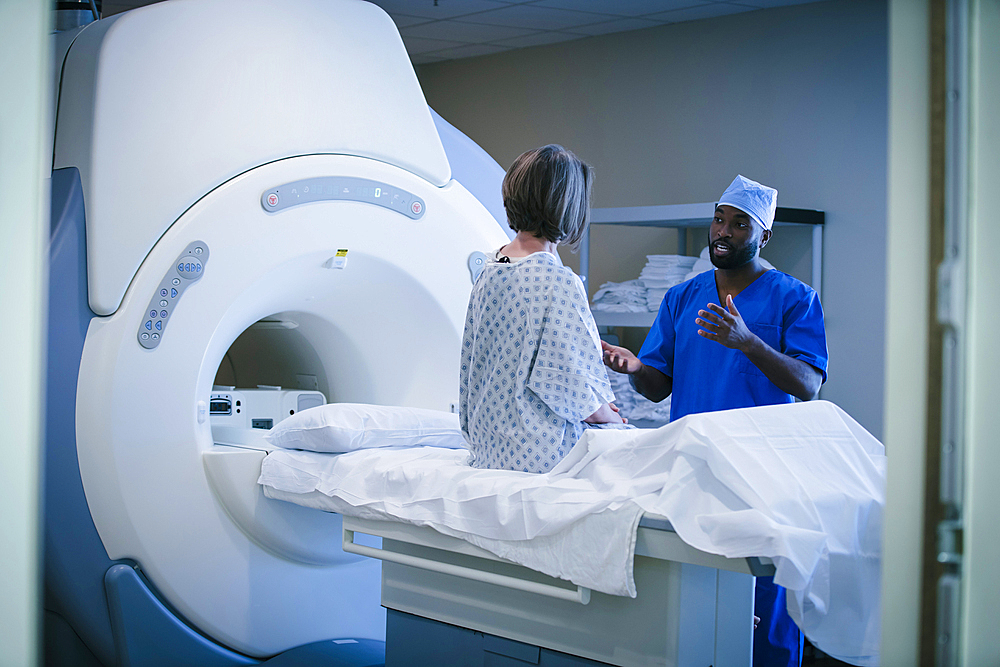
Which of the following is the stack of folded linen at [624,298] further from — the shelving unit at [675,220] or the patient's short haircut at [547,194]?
the patient's short haircut at [547,194]

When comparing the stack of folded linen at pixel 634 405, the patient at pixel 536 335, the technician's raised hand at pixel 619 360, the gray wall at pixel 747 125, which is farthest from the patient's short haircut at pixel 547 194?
the gray wall at pixel 747 125

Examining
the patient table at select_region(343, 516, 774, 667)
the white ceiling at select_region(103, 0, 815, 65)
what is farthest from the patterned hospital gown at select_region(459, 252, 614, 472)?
the white ceiling at select_region(103, 0, 815, 65)

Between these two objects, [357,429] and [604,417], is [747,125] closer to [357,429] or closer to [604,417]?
[604,417]

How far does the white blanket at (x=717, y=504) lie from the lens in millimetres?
1161

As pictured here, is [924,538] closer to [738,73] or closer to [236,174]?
[236,174]

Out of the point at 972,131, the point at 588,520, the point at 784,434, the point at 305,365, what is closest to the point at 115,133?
the point at 305,365

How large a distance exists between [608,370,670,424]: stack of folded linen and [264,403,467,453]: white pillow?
1.36 meters

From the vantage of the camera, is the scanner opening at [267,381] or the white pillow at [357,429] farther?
the scanner opening at [267,381]

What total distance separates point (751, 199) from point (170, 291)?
49.5 inches

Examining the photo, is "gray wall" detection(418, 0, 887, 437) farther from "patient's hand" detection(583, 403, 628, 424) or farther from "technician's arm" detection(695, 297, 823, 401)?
"patient's hand" detection(583, 403, 628, 424)

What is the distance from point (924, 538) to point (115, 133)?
166cm

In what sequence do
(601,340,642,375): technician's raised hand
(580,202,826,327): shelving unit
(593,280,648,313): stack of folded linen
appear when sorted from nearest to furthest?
(601,340,642,375): technician's raised hand < (580,202,826,327): shelving unit < (593,280,648,313): stack of folded linen

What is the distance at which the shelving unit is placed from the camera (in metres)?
3.16

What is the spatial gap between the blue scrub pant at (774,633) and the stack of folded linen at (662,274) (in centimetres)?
178
